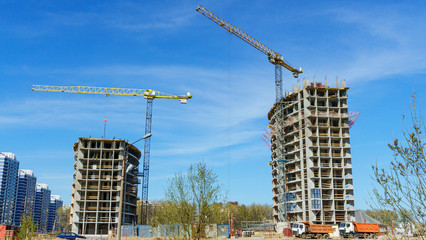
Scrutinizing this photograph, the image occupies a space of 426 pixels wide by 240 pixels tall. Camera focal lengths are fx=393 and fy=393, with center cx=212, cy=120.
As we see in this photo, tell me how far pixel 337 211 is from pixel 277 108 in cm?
3341

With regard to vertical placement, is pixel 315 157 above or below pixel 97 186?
above

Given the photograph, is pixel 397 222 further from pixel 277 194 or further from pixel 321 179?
pixel 277 194

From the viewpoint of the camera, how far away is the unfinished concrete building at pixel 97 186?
10644 centimetres

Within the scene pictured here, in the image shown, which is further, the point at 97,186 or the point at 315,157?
the point at 97,186

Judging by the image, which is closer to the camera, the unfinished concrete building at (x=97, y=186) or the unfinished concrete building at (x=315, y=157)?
the unfinished concrete building at (x=315, y=157)

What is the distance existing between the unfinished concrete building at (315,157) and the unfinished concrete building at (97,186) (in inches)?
1663

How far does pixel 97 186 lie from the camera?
109m

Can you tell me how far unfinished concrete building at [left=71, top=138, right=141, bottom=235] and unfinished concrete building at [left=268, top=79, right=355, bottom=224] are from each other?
139 ft

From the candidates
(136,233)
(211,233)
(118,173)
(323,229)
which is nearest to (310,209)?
(323,229)

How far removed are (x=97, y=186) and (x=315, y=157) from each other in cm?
5940

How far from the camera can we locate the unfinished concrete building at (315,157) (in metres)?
96.8

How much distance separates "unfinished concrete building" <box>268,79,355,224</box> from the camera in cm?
9681

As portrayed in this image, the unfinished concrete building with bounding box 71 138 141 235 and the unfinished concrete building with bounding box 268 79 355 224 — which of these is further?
the unfinished concrete building with bounding box 71 138 141 235

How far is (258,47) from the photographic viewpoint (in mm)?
129375
